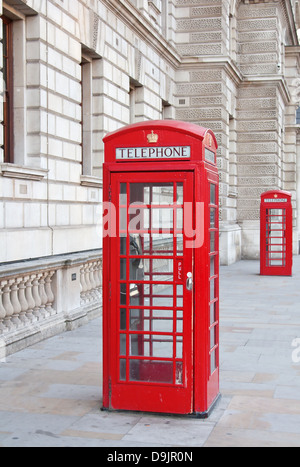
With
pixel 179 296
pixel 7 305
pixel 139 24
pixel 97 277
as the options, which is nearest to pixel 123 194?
pixel 179 296

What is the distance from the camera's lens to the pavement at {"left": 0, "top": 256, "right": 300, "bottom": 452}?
5250mm

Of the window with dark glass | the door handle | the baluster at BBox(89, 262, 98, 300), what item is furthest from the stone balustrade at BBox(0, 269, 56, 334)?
the door handle

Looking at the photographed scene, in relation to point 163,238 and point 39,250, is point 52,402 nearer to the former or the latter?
point 163,238

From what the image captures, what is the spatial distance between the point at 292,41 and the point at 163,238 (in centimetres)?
3075

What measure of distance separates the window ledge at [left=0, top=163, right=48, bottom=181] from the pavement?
2.26m

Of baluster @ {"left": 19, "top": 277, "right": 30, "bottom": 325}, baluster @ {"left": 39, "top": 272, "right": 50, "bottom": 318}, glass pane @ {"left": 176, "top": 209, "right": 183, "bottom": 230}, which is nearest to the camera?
glass pane @ {"left": 176, "top": 209, "right": 183, "bottom": 230}

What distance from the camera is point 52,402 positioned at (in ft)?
20.6

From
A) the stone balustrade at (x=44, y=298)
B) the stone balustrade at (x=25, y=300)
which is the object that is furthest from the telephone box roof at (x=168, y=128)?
the stone balustrade at (x=25, y=300)

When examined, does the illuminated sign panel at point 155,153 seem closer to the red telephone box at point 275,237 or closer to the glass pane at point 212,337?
the glass pane at point 212,337

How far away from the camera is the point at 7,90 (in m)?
10.4

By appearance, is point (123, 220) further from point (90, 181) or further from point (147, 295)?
point (90, 181)

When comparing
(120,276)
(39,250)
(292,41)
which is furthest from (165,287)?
(292,41)

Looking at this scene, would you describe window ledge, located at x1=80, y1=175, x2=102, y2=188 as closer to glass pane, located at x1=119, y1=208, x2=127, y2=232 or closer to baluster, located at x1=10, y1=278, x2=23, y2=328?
baluster, located at x1=10, y1=278, x2=23, y2=328

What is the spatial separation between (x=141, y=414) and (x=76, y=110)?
7238 millimetres
